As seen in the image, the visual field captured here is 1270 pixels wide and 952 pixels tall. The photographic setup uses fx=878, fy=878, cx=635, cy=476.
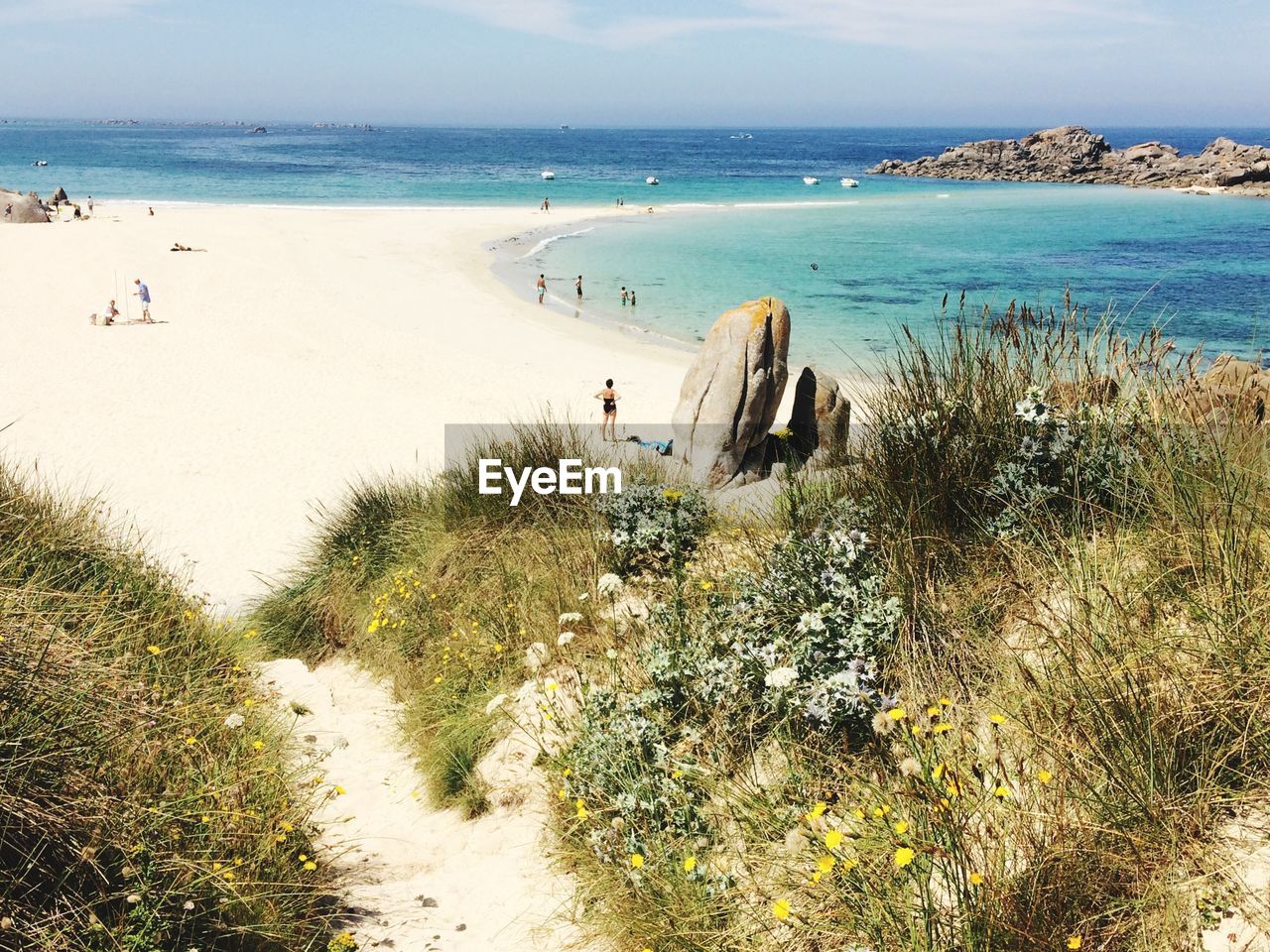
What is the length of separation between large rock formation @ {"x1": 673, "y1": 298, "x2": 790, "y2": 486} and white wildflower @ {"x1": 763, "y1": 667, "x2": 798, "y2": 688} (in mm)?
6177

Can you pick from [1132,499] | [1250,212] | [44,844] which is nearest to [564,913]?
[44,844]

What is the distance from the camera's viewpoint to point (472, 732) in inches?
211

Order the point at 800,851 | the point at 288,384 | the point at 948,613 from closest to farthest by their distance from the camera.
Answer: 1. the point at 800,851
2. the point at 948,613
3. the point at 288,384

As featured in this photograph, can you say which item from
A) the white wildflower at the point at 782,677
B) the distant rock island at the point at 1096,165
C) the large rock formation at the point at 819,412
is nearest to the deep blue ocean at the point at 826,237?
the large rock formation at the point at 819,412

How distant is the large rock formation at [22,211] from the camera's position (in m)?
44.8

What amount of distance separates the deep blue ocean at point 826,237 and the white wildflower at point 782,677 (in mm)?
3329

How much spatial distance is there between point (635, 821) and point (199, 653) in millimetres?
3068

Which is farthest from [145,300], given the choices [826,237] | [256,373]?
[826,237]

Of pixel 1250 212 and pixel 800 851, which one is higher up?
pixel 1250 212

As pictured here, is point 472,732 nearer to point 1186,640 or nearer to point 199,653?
point 199,653

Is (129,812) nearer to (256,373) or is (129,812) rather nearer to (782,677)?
(782,677)

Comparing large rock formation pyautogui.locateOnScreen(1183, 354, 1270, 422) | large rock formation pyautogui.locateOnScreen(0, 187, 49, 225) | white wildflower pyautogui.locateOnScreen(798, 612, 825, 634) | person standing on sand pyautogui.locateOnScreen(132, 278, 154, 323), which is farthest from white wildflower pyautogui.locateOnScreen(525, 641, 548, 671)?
Answer: large rock formation pyautogui.locateOnScreen(0, 187, 49, 225)

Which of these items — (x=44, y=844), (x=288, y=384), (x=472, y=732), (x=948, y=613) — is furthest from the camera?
(x=288, y=384)

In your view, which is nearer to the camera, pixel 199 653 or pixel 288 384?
pixel 199 653
